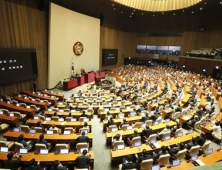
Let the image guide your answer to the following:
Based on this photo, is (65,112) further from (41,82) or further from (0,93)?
(41,82)

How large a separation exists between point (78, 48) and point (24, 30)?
21.8 ft

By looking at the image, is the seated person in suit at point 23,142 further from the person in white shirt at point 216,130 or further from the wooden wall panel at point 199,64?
the wooden wall panel at point 199,64

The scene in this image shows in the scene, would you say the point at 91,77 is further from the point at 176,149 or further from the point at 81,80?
the point at 176,149

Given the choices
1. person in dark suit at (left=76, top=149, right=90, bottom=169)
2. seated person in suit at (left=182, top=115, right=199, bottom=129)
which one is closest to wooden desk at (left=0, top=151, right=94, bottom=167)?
person in dark suit at (left=76, top=149, right=90, bottom=169)

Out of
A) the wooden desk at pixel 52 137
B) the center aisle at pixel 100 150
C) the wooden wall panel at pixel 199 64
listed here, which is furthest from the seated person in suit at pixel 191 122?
the wooden wall panel at pixel 199 64

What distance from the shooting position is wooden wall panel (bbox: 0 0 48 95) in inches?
444

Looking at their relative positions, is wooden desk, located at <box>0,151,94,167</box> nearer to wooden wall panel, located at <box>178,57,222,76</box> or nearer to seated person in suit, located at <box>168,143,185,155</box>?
seated person in suit, located at <box>168,143,185,155</box>

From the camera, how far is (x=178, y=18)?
25.5 metres

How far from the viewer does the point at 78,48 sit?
60.5 feet

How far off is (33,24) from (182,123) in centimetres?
1382

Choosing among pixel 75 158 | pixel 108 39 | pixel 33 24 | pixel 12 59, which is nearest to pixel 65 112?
pixel 75 158

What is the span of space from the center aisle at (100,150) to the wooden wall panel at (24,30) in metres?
8.45

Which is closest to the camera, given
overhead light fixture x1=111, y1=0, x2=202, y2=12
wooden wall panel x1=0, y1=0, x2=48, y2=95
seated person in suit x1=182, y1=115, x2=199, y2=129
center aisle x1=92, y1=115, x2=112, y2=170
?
center aisle x1=92, y1=115, x2=112, y2=170

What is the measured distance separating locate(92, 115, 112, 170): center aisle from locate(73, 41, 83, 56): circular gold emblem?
11577 millimetres
